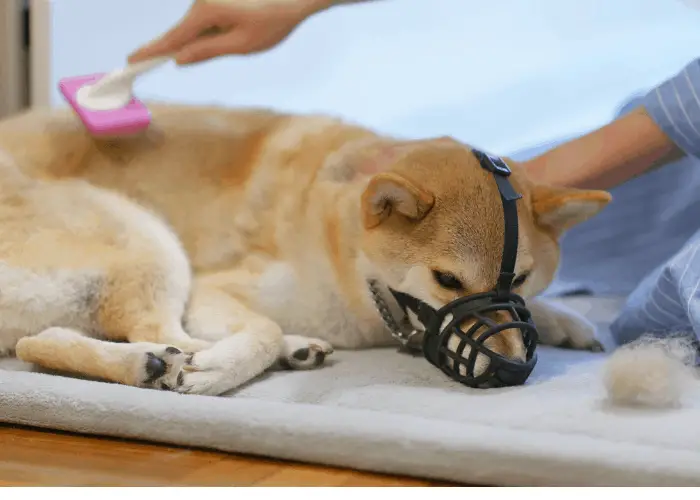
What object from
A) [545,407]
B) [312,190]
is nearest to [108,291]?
[312,190]

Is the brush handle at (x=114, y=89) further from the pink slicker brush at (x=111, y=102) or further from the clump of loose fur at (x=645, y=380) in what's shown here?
the clump of loose fur at (x=645, y=380)

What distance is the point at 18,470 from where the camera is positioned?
1.10m

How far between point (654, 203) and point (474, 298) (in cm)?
124

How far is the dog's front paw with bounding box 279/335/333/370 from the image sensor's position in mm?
1609

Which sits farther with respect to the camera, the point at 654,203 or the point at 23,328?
the point at 654,203

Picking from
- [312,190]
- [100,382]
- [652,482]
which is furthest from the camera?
[312,190]

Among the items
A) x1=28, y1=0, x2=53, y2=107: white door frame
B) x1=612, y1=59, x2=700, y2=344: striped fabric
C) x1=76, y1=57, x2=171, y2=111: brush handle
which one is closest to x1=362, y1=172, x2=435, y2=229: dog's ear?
x1=612, y1=59, x2=700, y2=344: striped fabric

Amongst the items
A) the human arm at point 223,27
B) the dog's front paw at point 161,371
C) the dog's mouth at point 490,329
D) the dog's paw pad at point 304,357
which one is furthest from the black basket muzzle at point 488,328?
the human arm at point 223,27

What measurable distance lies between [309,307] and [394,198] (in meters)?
0.40

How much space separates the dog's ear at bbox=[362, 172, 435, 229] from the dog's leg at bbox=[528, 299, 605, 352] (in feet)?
1.67

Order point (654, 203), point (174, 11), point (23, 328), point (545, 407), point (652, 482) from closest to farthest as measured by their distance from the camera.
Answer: point (652, 482) < point (545, 407) < point (23, 328) < point (654, 203) < point (174, 11)

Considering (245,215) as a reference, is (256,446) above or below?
below

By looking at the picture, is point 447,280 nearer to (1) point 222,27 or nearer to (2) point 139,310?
(2) point 139,310

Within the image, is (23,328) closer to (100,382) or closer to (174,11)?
(100,382)
